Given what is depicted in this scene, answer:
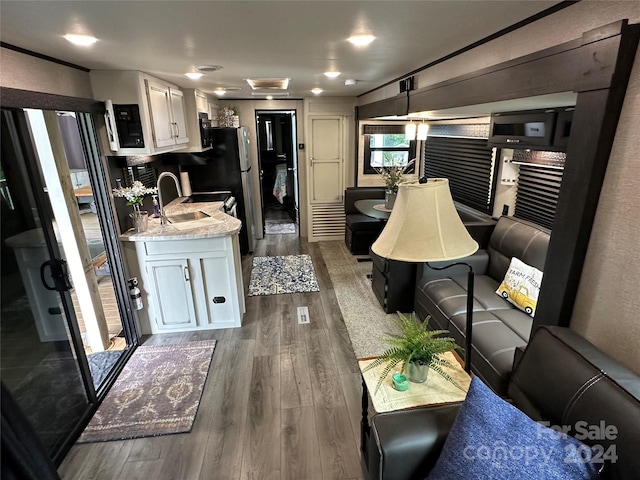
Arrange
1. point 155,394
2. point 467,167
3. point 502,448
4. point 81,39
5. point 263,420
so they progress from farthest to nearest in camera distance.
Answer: point 467,167 → point 155,394 → point 263,420 → point 81,39 → point 502,448

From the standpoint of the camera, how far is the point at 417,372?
1.70m

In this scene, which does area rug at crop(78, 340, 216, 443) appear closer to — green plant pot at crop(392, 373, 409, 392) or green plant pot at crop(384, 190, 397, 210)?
green plant pot at crop(392, 373, 409, 392)

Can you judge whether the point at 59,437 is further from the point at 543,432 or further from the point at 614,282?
the point at 614,282

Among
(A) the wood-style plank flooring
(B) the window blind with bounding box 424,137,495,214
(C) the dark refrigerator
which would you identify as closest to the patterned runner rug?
(C) the dark refrigerator

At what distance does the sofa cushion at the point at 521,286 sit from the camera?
2.51 metres

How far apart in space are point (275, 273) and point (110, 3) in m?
3.59

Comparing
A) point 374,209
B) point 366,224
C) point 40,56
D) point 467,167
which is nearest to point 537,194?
point 467,167

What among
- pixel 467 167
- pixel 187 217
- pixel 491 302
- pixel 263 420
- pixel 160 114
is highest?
pixel 160 114

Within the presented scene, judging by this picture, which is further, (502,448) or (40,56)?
(40,56)

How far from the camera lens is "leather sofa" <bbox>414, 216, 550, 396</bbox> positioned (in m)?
2.14

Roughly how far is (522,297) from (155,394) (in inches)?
112

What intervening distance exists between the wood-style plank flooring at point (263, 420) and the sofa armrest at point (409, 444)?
633mm

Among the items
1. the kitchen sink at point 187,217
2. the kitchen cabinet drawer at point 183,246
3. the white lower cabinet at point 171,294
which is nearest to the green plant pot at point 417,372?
the kitchen cabinet drawer at point 183,246

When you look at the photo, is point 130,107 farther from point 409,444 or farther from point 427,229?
point 409,444
